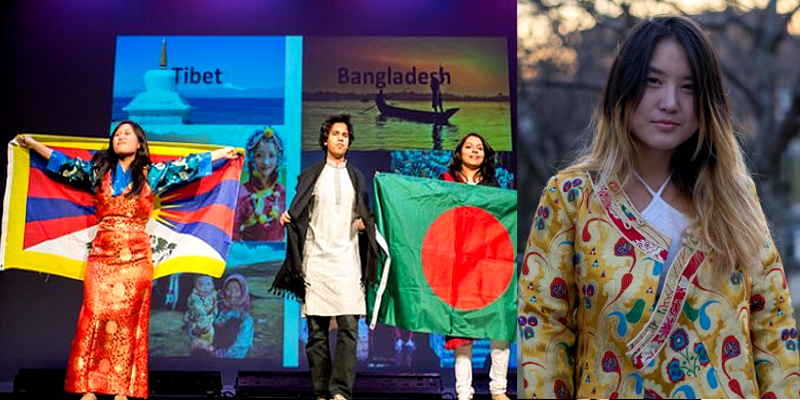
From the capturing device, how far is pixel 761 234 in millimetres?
2252

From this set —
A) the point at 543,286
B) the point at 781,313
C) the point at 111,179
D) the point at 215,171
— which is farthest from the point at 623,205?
the point at 215,171

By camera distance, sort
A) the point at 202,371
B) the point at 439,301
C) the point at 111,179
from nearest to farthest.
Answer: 1. the point at 111,179
2. the point at 439,301
3. the point at 202,371

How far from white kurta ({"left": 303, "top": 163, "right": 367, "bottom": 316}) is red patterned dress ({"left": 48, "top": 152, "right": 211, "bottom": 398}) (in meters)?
0.92

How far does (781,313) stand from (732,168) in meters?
0.34

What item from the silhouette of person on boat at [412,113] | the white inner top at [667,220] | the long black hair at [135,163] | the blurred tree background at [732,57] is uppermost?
the blurred tree background at [732,57]

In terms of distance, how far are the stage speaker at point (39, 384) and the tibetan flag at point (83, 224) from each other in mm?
777

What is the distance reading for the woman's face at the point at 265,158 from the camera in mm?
6668

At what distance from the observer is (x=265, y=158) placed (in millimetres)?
6672

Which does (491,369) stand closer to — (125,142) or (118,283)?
(118,283)

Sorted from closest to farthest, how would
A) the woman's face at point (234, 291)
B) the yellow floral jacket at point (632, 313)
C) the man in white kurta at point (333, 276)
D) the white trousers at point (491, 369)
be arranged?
the yellow floral jacket at point (632, 313), the man in white kurta at point (333, 276), the white trousers at point (491, 369), the woman's face at point (234, 291)

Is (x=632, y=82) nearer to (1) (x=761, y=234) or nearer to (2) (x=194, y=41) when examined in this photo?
(1) (x=761, y=234)

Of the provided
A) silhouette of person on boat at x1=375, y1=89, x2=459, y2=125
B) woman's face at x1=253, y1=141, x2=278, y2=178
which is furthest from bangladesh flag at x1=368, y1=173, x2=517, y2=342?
woman's face at x1=253, y1=141, x2=278, y2=178

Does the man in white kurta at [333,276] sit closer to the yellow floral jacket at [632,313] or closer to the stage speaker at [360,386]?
the stage speaker at [360,386]

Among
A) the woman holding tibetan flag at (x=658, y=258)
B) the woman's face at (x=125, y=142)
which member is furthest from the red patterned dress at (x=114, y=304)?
the woman holding tibetan flag at (x=658, y=258)
